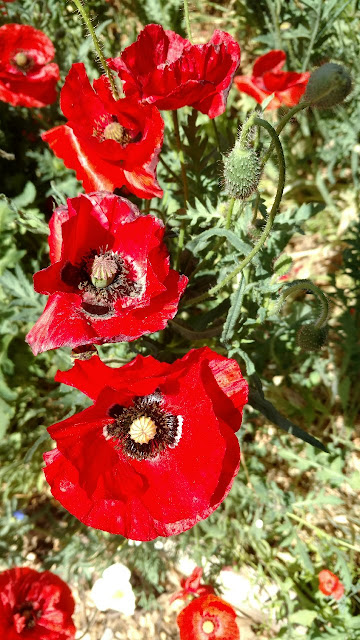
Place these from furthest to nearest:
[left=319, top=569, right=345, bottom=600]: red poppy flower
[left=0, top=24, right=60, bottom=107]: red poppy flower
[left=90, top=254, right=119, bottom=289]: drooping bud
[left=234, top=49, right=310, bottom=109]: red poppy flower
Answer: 1. [left=234, top=49, right=310, bottom=109]: red poppy flower
2. [left=0, top=24, right=60, bottom=107]: red poppy flower
3. [left=319, top=569, right=345, bottom=600]: red poppy flower
4. [left=90, top=254, right=119, bottom=289]: drooping bud

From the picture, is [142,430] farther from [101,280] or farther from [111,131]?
[111,131]

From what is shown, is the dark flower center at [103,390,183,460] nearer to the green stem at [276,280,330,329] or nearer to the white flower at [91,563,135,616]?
the green stem at [276,280,330,329]

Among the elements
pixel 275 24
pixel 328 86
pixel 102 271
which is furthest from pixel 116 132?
pixel 275 24

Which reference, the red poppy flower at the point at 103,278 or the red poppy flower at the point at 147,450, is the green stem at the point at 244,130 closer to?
the red poppy flower at the point at 103,278

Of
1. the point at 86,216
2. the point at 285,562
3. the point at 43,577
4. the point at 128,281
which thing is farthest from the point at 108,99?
the point at 285,562

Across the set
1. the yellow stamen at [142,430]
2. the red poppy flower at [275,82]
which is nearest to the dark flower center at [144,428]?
the yellow stamen at [142,430]

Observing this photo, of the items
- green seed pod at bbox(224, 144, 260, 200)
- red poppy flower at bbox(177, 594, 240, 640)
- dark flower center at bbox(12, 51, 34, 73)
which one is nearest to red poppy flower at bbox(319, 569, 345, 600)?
red poppy flower at bbox(177, 594, 240, 640)
